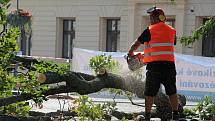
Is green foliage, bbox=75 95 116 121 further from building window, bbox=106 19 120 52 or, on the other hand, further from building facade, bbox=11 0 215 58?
building window, bbox=106 19 120 52

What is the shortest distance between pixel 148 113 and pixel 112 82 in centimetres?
134

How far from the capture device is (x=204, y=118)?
10.2m

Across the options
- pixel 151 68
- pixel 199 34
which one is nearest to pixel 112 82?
pixel 151 68

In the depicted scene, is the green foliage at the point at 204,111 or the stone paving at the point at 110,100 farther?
the stone paving at the point at 110,100

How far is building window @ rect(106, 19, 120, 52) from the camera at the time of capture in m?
34.3

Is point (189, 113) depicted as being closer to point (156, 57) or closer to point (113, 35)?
point (156, 57)

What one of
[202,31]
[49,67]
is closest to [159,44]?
[49,67]

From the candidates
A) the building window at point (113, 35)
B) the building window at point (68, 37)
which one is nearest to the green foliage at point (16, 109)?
the building window at point (113, 35)

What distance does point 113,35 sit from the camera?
3444 centimetres

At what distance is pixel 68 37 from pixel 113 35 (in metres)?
3.28

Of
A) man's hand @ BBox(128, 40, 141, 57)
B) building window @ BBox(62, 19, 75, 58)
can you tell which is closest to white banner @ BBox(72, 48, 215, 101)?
man's hand @ BBox(128, 40, 141, 57)

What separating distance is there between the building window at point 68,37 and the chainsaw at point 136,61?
27213 millimetres

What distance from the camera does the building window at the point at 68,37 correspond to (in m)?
36.0

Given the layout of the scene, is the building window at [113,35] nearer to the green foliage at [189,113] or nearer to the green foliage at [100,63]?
the green foliage at [189,113]
